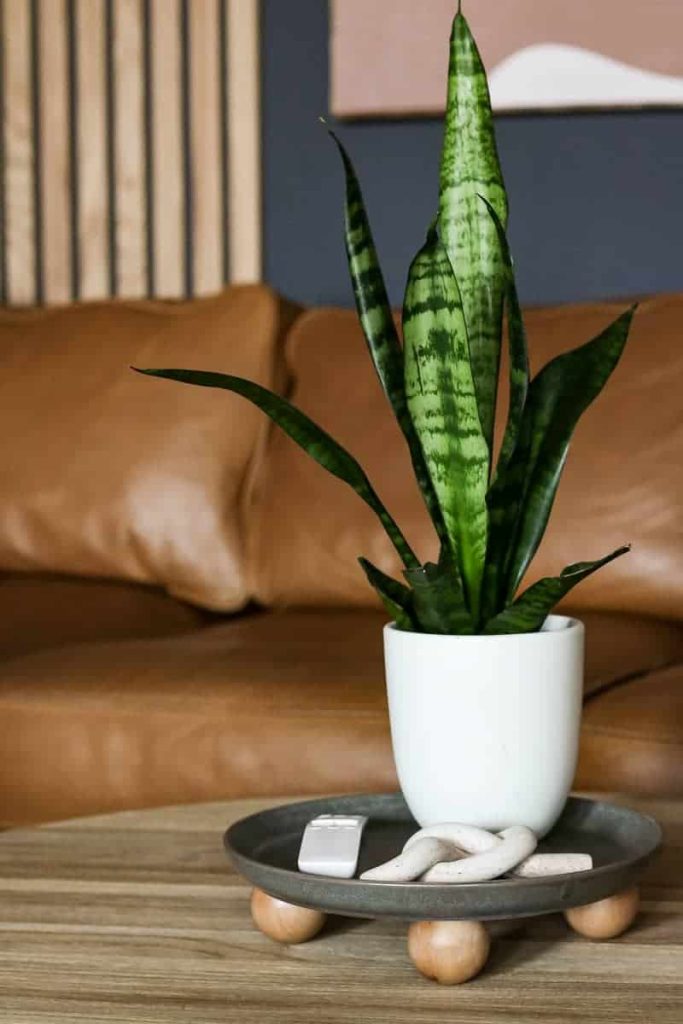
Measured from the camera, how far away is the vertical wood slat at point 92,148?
2668 mm

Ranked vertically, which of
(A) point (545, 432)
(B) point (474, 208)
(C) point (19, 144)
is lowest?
(A) point (545, 432)

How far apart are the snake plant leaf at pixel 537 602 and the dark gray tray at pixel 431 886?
0.13m

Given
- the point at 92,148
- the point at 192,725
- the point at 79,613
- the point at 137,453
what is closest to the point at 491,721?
the point at 192,725

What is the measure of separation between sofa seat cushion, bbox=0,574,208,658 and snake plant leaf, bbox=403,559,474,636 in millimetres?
932

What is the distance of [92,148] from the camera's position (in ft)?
8.79

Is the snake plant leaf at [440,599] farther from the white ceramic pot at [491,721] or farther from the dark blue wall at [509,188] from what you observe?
the dark blue wall at [509,188]

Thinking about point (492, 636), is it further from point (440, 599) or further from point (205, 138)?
point (205, 138)

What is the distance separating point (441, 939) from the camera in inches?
25.2

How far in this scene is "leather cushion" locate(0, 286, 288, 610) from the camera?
1906 millimetres

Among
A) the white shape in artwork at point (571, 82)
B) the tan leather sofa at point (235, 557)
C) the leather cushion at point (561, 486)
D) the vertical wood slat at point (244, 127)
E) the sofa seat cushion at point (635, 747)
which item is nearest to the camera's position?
the sofa seat cushion at point (635, 747)

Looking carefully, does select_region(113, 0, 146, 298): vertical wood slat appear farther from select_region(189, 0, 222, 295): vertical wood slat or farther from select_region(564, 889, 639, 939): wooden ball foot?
select_region(564, 889, 639, 939): wooden ball foot

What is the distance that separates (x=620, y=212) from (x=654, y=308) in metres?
0.61

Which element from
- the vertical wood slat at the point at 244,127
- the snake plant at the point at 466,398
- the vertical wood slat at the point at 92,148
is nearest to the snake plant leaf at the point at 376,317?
the snake plant at the point at 466,398

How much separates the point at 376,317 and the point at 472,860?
1.09 ft
